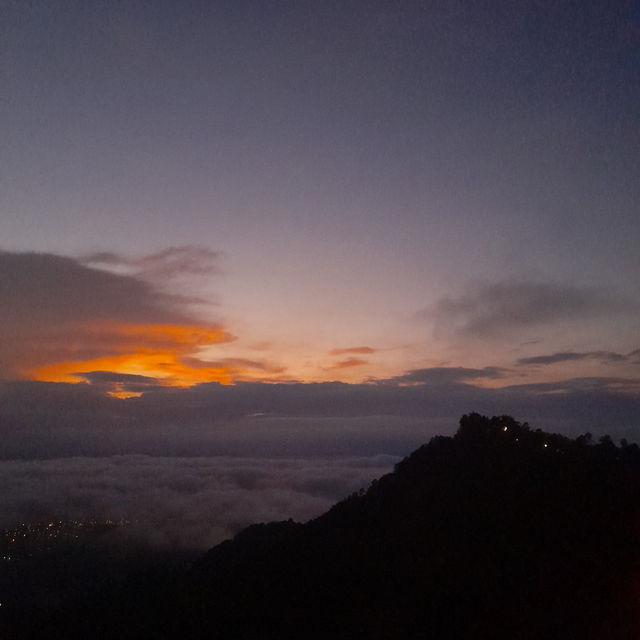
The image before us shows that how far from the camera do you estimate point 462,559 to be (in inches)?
1553

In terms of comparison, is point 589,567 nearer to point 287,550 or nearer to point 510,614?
point 510,614

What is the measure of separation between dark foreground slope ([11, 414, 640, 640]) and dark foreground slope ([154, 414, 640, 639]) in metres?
0.13

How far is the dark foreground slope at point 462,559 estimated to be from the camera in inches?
1234

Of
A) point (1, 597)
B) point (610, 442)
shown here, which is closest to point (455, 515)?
point (610, 442)

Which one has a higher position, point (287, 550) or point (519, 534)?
point (519, 534)

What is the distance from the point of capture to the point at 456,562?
39.3 metres

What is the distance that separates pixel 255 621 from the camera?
148 ft

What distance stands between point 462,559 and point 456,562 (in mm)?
595

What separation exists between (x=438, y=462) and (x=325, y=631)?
31.8 m

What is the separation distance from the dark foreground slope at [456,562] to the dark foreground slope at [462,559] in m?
0.13

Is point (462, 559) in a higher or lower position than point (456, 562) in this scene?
higher

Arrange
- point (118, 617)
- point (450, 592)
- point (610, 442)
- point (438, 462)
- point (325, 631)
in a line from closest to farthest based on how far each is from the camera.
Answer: point (450, 592) < point (325, 631) < point (438, 462) < point (118, 617) < point (610, 442)

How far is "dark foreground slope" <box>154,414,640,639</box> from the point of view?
31344mm

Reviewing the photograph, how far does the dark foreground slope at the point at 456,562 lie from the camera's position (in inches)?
1238
